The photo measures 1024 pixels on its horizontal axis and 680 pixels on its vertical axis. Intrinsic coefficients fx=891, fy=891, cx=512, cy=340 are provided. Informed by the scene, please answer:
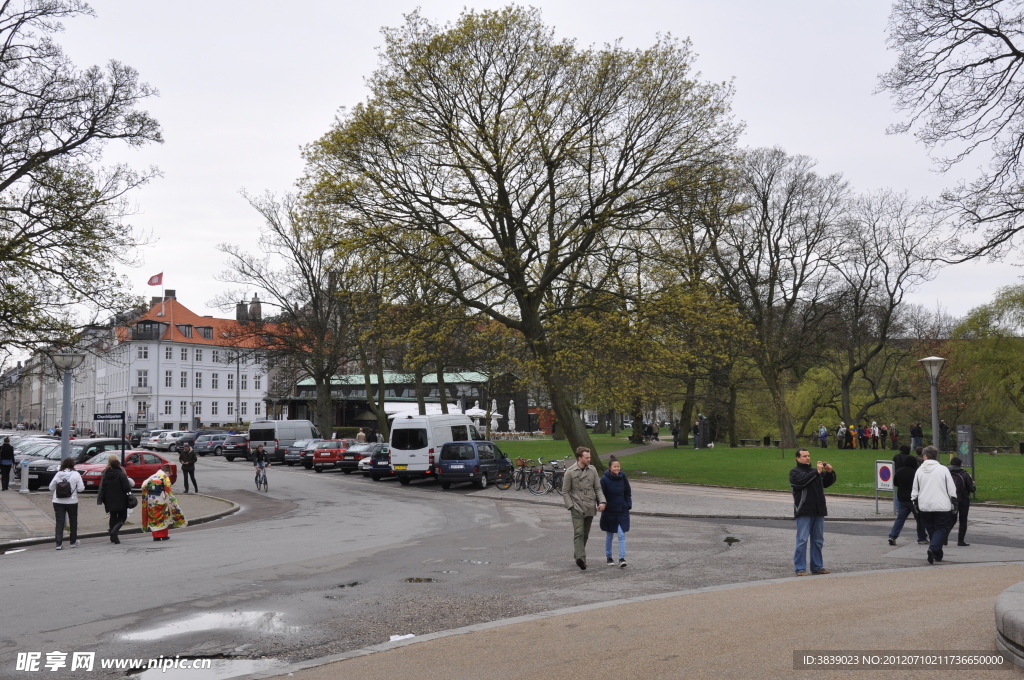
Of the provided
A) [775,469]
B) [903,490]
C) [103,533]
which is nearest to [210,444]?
[775,469]

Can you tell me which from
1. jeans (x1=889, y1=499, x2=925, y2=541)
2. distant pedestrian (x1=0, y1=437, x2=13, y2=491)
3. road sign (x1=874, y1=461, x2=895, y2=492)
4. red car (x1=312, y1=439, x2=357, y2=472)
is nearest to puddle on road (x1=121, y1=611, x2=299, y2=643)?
jeans (x1=889, y1=499, x2=925, y2=541)

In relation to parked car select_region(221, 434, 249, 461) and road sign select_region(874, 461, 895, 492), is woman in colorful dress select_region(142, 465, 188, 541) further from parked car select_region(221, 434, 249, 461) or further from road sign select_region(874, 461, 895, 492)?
parked car select_region(221, 434, 249, 461)

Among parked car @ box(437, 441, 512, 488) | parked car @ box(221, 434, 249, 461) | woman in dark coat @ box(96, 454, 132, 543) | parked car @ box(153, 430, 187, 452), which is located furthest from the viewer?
parked car @ box(153, 430, 187, 452)

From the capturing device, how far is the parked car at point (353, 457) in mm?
42125

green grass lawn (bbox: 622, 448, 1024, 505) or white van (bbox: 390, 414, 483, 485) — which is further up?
white van (bbox: 390, 414, 483, 485)

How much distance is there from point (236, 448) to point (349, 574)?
4608 cm

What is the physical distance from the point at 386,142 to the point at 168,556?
1797 centimetres

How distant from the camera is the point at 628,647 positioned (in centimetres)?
778

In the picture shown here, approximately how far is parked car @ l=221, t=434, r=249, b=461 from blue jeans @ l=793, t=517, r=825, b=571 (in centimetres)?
4811

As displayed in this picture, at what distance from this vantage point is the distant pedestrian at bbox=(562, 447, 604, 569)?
43.3ft

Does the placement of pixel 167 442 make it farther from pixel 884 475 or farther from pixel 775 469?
pixel 884 475

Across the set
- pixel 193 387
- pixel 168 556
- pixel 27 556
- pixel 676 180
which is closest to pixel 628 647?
pixel 168 556

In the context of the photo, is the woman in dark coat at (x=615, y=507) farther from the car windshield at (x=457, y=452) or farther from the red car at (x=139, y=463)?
the red car at (x=139, y=463)

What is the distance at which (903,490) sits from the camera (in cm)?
1598
